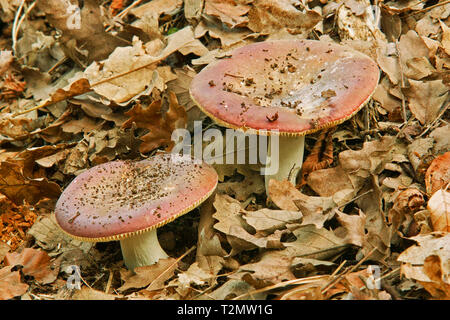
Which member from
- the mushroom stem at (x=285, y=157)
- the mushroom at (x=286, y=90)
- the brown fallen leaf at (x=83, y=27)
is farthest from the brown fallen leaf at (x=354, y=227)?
the brown fallen leaf at (x=83, y=27)

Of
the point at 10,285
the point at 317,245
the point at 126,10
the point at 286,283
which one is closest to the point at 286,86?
the point at 317,245

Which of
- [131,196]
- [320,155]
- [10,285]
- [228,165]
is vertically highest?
[131,196]

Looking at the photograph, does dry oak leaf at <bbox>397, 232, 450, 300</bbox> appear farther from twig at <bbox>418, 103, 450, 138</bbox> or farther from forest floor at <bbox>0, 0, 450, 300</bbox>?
twig at <bbox>418, 103, 450, 138</bbox>

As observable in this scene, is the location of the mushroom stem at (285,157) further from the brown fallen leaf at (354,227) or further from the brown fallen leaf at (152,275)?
the brown fallen leaf at (152,275)

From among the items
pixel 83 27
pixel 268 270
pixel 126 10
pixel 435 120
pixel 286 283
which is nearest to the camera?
pixel 286 283

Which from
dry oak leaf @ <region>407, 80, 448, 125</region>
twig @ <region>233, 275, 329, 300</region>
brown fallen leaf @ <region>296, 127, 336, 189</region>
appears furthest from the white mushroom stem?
dry oak leaf @ <region>407, 80, 448, 125</region>

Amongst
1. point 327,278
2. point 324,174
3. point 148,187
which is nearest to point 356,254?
point 327,278

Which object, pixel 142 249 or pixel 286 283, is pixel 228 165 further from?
pixel 286 283
